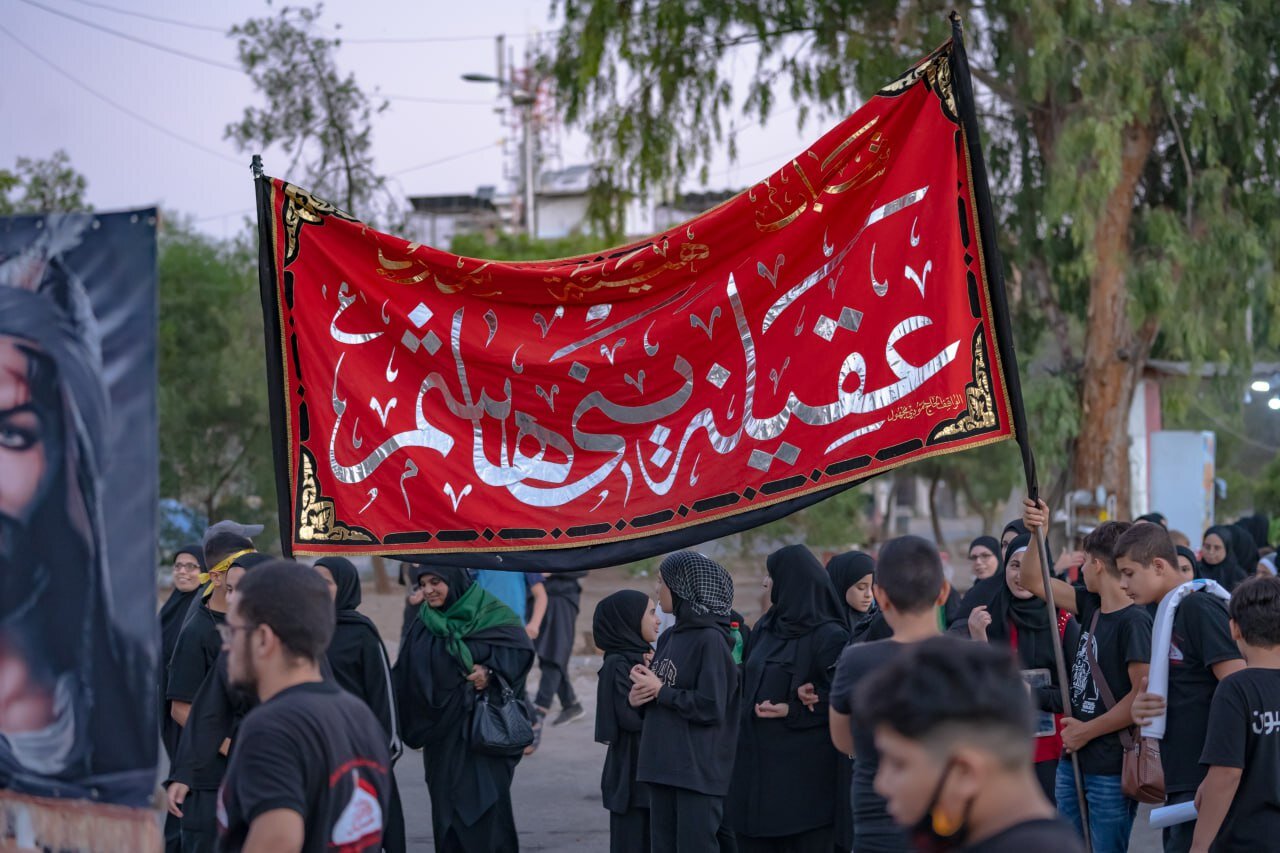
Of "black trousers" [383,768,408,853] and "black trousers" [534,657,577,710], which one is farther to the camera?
"black trousers" [534,657,577,710]

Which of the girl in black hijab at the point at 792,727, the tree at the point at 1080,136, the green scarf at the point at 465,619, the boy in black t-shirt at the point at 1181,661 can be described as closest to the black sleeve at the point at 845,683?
the boy in black t-shirt at the point at 1181,661

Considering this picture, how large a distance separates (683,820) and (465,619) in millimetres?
1750

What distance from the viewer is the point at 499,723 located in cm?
704

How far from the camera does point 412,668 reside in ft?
Answer: 23.4

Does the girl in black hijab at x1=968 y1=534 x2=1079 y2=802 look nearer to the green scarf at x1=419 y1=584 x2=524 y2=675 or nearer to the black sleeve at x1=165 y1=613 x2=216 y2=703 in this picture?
the green scarf at x1=419 y1=584 x2=524 y2=675

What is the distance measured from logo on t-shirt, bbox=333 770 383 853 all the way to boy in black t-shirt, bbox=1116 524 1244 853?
3093mm

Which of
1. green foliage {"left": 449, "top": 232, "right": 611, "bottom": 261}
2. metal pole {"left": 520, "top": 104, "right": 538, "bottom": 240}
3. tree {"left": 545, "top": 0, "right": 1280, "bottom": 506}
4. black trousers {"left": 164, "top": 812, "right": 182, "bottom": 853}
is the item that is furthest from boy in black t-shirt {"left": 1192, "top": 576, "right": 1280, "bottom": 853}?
metal pole {"left": 520, "top": 104, "right": 538, "bottom": 240}

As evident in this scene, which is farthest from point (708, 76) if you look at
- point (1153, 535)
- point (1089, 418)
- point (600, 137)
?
point (1153, 535)

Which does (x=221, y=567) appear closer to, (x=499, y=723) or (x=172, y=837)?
(x=172, y=837)

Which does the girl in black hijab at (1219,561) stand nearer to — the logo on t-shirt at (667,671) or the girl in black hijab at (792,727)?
the girl in black hijab at (792,727)

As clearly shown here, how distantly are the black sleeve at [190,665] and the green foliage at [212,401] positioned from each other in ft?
56.8

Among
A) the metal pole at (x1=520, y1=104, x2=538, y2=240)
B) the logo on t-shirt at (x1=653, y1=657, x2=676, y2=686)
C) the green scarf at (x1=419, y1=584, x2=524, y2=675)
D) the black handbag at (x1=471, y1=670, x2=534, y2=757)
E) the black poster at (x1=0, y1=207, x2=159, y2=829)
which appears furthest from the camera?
the metal pole at (x1=520, y1=104, x2=538, y2=240)

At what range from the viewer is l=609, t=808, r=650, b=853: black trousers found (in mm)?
6621

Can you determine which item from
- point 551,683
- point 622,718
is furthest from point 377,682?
point 551,683
